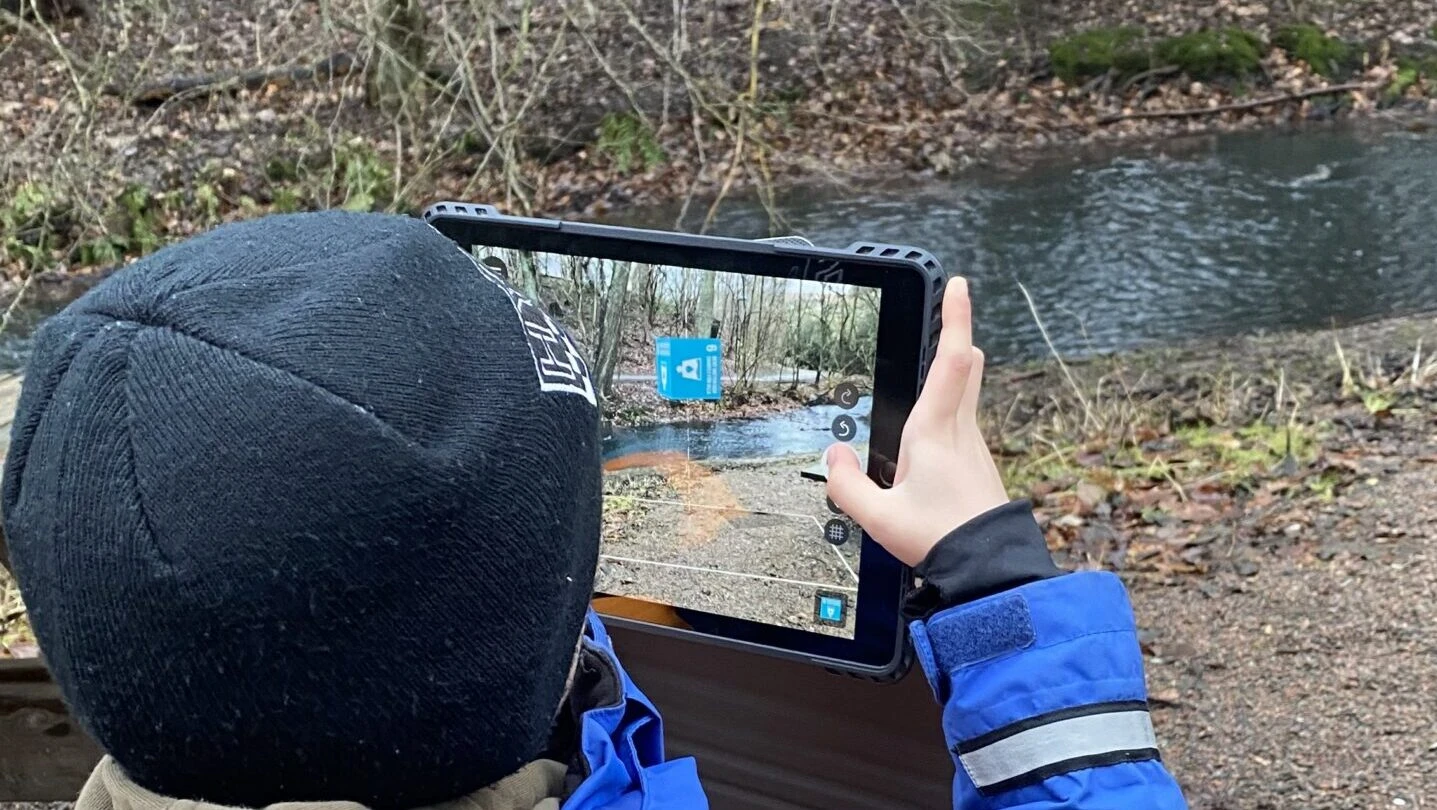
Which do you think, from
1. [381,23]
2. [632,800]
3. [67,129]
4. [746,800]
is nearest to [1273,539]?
[746,800]

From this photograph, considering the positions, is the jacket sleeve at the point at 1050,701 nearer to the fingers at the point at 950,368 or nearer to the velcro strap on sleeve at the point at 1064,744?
the velcro strap on sleeve at the point at 1064,744

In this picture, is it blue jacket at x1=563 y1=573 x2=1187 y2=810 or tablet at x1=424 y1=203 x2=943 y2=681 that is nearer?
blue jacket at x1=563 y1=573 x2=1187 y2=810

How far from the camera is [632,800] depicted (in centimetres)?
98

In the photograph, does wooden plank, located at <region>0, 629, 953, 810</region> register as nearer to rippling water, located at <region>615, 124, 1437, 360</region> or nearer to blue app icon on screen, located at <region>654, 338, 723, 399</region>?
blue app icon on screen, located at <region>654, 338, 723, 399</region>

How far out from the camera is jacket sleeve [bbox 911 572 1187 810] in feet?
3.36

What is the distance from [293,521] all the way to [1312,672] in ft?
8.44

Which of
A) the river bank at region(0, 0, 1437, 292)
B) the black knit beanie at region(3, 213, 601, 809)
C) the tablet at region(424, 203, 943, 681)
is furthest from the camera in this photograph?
the river bank at region(0, 0, 1437, 292)

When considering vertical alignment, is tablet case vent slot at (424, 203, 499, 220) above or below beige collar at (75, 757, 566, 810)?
above

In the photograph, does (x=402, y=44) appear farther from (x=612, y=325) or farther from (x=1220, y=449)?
(x=612, y=325)

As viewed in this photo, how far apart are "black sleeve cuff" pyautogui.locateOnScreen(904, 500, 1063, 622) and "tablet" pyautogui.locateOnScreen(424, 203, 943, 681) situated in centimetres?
19

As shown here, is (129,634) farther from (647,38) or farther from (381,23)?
(381,23)

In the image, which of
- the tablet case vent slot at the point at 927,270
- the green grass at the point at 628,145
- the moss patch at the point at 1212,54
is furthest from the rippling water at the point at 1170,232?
the tablet case vent slot at the point at 927,270

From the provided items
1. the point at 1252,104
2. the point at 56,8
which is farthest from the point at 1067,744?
the point at 56,8

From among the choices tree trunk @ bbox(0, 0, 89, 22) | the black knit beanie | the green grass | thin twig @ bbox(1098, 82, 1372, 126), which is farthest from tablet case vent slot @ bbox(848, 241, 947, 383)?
tree trunk @ bbox(0, 0, 89, 22)
